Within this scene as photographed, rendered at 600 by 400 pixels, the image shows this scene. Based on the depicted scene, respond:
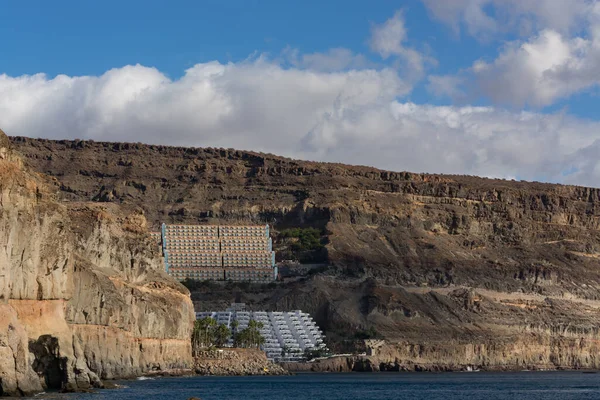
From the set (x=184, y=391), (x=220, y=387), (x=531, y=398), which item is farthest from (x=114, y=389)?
(x=531, y=398)

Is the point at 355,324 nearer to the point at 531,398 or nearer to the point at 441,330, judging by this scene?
the point at 441,330

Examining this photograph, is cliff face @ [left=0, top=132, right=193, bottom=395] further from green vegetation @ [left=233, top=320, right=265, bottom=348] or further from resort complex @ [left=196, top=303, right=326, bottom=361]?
resort complex @ [left=196, top=303, right=326, bottom=361]

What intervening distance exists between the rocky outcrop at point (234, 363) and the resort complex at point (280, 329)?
1490 centimetres

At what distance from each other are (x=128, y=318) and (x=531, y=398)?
3685 cm

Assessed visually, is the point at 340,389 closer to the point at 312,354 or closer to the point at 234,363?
the point at 234,363

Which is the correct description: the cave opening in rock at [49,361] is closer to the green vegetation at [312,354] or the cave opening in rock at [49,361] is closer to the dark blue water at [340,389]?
the dark blue water at [340,389]

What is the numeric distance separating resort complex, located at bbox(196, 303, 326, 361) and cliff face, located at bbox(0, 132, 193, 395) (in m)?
33.9

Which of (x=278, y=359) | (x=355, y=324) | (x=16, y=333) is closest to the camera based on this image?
(x=16, y=333)

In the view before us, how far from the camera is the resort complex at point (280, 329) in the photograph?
180 metres

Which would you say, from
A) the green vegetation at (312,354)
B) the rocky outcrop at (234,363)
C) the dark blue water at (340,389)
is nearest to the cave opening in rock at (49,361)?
the dark blue water at (340,389)

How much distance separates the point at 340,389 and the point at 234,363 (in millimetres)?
32549

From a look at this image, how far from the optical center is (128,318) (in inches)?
4675

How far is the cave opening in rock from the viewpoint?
Answer: 269 feet

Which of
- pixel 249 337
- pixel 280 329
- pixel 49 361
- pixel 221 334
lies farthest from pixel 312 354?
pixel 49 361
